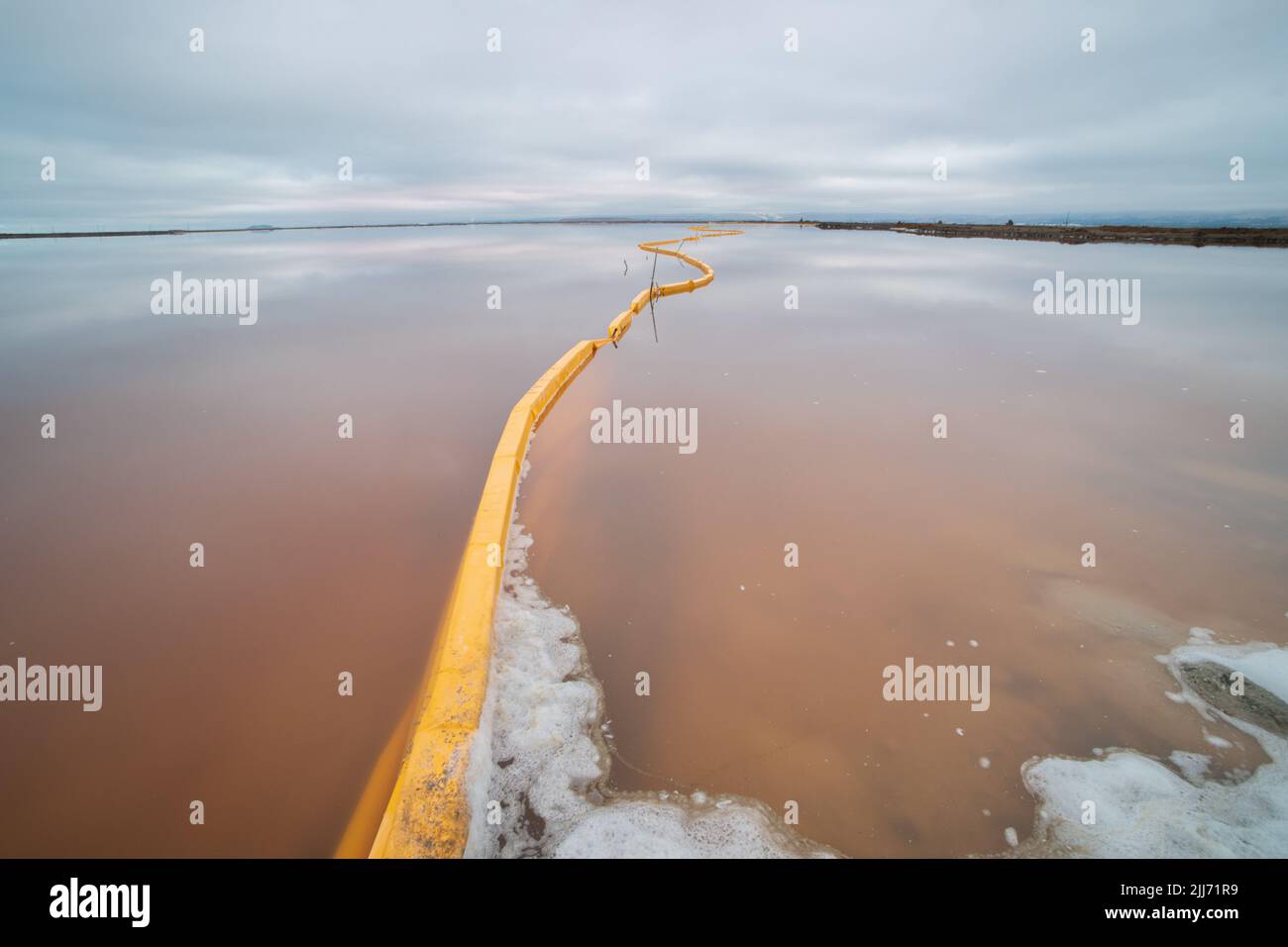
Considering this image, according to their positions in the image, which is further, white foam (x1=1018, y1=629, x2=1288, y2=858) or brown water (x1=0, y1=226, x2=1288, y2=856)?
brown water (x1=0, y1=226, x2=1288, y2=856)

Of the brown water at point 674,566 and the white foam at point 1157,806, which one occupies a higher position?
the brown water at point 674,566

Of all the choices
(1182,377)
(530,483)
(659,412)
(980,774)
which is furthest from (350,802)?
(1182,377)

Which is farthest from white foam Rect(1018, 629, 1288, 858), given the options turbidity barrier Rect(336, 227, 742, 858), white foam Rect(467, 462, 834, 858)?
turbidity barrier Rect(336, 227, 742, 858)

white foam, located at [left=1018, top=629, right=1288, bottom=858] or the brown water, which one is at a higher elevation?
the brown water

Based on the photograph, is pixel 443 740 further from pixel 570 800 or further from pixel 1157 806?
pixel 1157 806

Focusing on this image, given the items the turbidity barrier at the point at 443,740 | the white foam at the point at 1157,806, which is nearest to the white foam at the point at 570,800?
the turbidity barrier at the point at 443,740

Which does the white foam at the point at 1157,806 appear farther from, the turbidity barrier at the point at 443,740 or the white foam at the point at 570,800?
the turbidity barrier at the point at 443,740

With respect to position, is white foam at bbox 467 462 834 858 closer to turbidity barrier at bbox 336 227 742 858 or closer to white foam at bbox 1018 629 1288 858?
turbidity barrier at bbox 336 227 742 858
